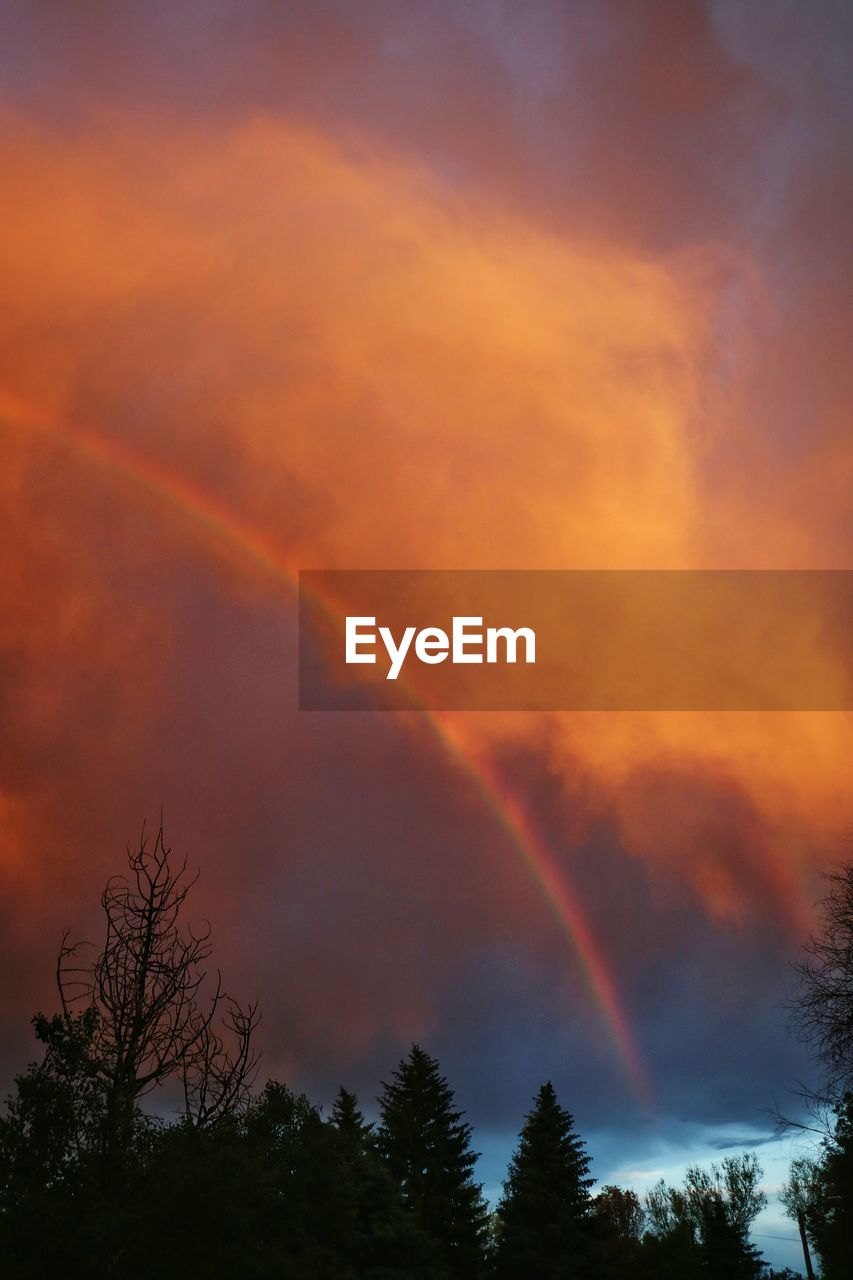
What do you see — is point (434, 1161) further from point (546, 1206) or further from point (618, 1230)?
point (618, 1230)

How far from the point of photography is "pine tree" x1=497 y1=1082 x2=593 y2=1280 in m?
59.2

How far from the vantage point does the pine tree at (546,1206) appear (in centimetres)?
5922

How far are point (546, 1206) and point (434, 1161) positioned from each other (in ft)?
22.5

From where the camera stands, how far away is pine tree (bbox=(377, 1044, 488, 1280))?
198 feet

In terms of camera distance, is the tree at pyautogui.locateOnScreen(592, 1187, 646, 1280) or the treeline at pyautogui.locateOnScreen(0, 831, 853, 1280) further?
the tree at pyautogui.locateOnScreen(592, 1187, 646, 1280)

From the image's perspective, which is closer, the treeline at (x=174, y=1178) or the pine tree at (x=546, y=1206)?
the treeline at (x=174, y=1178)

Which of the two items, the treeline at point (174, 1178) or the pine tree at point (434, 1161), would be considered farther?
the pine tree at point (434, 1161)

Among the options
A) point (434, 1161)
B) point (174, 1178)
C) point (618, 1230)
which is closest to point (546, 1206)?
point (434, 1161)

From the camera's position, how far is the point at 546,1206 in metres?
61.1

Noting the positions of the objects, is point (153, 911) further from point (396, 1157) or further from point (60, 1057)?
point (396, 1157)

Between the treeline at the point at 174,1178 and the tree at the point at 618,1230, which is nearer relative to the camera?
the treeline at the point at 174,1178

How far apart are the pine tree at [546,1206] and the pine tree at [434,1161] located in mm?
1981

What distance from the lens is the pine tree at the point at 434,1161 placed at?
198 feet

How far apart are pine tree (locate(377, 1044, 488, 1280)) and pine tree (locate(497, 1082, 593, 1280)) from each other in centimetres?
198
